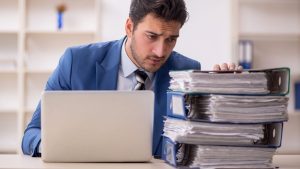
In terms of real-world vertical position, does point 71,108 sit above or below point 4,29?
below

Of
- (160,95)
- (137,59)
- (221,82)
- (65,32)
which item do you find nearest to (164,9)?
(137,59)

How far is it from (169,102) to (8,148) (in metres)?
3.41

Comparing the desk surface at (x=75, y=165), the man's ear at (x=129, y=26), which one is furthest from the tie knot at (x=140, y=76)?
the desk surface at (x=75, y=165)

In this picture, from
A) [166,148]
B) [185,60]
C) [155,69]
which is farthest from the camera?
[185,60]

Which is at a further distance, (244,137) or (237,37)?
(237,37)

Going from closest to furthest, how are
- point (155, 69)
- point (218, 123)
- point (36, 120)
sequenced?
1. point (218, 123)
2. point (36, 120)
3. point (155, 69)

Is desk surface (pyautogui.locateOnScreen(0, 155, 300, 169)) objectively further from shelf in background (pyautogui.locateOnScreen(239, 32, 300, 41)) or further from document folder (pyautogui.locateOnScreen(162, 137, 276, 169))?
shelf in background (pyautogui.locateOnScreen(239, 32, 300, 41))

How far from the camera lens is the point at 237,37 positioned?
4.25 meters

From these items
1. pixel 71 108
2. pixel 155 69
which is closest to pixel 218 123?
pixel 71 108

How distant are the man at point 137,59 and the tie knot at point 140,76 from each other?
0.5 inches

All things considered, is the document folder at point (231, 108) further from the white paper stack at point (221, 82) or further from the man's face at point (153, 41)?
the man's face at point (153, 41)

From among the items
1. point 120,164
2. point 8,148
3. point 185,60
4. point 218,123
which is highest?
point 185,60

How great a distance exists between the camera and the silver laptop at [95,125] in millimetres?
1255

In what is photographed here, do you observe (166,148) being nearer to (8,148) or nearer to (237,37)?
(237,37)
